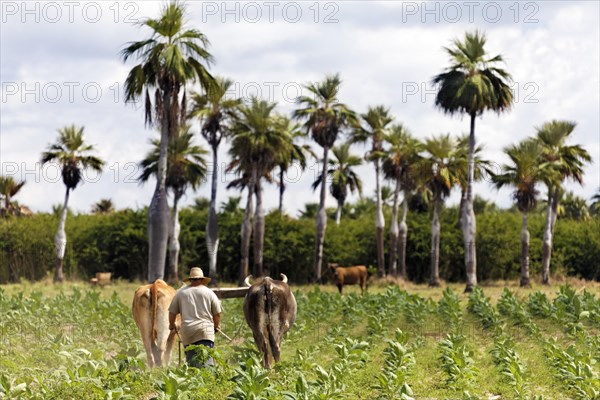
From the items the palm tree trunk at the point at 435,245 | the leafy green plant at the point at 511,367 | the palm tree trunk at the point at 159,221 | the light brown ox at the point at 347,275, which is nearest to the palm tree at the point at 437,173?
the palm tree trunk at the point at 435,245

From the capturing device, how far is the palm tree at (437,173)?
140 feet

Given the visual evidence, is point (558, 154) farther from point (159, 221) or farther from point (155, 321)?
point (155, 321)

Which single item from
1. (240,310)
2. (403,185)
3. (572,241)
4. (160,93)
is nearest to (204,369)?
(240,310)

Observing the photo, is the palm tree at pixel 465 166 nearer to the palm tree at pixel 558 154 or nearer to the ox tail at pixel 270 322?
the palm tree at pixel 558 154

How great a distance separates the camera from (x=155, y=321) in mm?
14539

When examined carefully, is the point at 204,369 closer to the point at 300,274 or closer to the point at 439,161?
the point at 439,161

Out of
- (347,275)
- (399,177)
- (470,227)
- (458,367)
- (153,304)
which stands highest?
(399,177)

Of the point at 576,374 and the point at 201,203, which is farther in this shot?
the point at 201,203

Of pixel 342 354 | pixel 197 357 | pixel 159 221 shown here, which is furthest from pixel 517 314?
pixel 159 221

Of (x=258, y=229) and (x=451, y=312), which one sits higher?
(x=258, y=229)

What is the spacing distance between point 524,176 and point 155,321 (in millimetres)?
30039

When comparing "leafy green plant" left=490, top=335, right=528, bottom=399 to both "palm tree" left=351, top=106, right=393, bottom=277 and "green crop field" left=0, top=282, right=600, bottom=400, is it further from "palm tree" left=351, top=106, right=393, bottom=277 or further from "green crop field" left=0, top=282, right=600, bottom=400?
"palm tree" left=351, top=106, right=393, bottom=277

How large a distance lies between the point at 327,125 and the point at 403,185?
4.91m

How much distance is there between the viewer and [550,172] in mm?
41375
